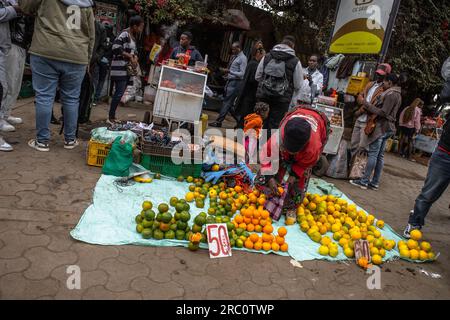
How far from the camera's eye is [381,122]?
6316mm

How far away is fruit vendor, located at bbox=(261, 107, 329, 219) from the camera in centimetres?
369

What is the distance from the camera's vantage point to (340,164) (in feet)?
23.1

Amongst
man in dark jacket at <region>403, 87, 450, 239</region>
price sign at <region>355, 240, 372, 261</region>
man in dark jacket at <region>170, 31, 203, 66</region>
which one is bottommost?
price sign at <region>355, 240, 372, 261</region>

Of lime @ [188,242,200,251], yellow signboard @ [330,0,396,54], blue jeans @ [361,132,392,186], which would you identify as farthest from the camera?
yellow signboard @ [330,0,396,54]

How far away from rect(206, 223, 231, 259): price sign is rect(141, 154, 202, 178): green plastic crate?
1771mm

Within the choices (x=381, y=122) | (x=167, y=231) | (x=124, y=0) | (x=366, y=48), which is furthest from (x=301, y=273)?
(x=124, y=0)

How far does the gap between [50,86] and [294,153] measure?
350cm

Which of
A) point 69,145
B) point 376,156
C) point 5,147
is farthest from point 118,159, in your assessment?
point 376,156

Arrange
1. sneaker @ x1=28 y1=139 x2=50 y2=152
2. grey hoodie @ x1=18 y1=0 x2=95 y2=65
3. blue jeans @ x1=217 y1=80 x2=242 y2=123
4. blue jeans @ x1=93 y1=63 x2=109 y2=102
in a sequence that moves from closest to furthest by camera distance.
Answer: grey hoodie @ x1=18 y1=0 x2=95 y2=65 → sneaker @ x1=28 y1=139 x2=50 y2=152 → blue jeans @ x1=93 y1=63 x2=109 y2=102 → blue jeans @ x1=217 y1=80 x2=242 y2=123

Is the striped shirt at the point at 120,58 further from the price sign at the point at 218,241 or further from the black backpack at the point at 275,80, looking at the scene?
Result: the price sign at the point at 218,241

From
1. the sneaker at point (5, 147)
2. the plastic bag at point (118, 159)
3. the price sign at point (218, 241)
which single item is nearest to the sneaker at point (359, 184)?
the price sign at point (218, 241)

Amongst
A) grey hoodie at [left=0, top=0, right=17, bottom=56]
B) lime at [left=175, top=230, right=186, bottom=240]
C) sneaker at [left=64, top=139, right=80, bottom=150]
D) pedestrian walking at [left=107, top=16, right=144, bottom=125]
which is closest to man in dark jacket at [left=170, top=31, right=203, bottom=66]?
pedestrian walking at [left=107, top=16, right=144, bottom=125]

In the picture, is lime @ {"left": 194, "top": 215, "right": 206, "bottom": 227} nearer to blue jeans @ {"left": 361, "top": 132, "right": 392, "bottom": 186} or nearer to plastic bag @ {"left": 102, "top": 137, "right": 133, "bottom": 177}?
plastic bag @ {"left": 102, "top": 137, "right": 133, "bottom": 177}
